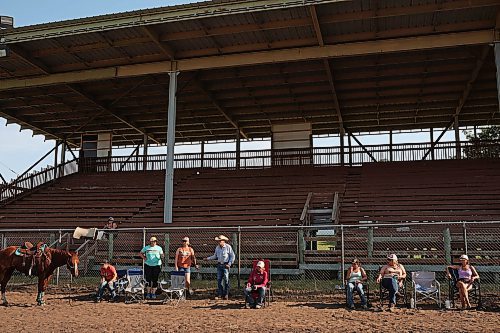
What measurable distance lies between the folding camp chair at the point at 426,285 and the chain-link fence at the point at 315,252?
1.14m

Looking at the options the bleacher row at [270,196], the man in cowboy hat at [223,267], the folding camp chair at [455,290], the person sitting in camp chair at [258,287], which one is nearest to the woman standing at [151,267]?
the man in cowboy hat at [223,267]

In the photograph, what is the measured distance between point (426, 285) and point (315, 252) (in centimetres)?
402

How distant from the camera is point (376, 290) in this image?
1226 cm

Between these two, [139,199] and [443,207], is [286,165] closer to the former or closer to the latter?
[139,199]

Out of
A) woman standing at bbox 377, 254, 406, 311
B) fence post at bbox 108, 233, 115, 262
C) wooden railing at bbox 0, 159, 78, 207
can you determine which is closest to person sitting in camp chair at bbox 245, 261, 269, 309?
woman standing at bbox 377, 254, 406, 311

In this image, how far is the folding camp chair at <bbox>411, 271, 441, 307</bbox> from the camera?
1069 cm

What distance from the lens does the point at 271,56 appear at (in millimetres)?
18703

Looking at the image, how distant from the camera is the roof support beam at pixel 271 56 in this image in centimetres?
1708

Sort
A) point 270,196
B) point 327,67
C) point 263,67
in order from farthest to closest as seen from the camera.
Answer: point 263,67 → point 270,196 → point 327,67

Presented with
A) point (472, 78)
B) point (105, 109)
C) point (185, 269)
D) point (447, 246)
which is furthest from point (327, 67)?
point (105, 109)

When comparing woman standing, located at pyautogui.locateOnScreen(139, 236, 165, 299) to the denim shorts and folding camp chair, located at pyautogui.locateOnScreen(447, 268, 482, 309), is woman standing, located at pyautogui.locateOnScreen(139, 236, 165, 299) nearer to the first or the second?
the denim shorts

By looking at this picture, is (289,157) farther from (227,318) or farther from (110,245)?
(227,318)

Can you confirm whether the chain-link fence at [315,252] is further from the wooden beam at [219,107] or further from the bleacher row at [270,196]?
the wooden beam at [219,107]

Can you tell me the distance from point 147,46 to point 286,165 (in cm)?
1035
